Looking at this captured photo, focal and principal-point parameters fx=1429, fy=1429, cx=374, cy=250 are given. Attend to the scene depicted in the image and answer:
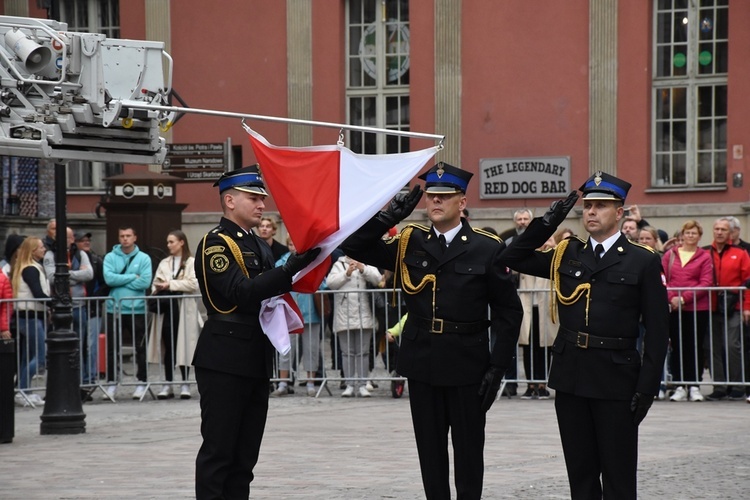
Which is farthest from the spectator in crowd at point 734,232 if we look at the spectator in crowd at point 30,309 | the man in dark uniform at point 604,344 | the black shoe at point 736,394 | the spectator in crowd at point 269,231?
the man in dark uniform at point 604,344

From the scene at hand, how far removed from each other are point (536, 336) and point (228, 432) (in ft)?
27.9

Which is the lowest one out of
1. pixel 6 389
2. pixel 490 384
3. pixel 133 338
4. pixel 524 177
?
pixel 6 389

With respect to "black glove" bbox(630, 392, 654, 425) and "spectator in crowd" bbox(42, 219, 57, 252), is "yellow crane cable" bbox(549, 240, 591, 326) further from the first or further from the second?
"spectator in crowd" bbox(42, 219, 57, 252)

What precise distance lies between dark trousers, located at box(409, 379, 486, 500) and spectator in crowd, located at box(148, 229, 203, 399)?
8519 mm

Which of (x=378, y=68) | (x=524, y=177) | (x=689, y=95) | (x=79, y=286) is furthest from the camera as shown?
(x=378, y=68)

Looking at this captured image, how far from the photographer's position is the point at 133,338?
53.3 ft

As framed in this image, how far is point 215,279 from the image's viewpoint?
7523mm

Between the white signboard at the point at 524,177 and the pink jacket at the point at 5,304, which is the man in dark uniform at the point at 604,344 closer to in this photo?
the pink jacket at the point at 5,304

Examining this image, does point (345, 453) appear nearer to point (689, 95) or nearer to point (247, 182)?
point (247, 182)

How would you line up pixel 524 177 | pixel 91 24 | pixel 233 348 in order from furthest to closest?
pixel 91 24 → pixel 524 177 → pixel 233 348

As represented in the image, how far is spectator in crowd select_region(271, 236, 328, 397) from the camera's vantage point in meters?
16.1

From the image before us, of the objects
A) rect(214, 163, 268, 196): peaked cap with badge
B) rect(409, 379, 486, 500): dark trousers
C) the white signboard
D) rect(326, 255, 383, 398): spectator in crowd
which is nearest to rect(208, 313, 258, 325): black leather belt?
rect(214, 163, 268, 196): peaked cap with badge

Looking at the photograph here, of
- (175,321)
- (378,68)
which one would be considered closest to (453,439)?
(175,321)

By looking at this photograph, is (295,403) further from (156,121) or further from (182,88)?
(182,88)
